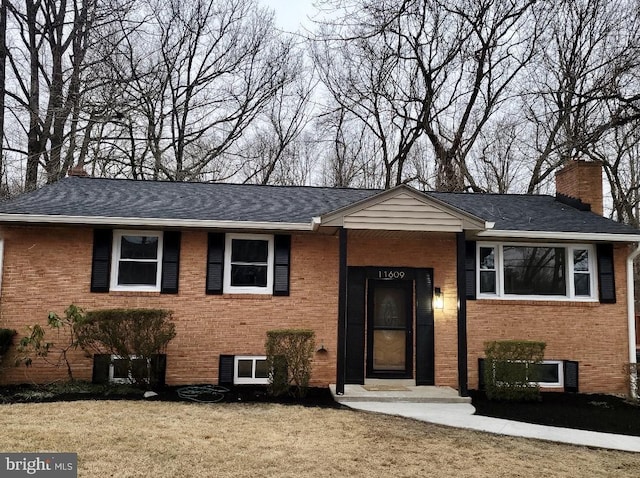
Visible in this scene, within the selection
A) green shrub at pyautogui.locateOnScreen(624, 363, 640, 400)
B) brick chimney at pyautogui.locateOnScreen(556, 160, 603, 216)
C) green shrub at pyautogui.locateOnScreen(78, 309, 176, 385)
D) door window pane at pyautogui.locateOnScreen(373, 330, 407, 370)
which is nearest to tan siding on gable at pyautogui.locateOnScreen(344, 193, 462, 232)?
door window pane at pyautogui.locateOnScreen(373, 330, 407, 370)

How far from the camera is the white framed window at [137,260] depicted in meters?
9.82

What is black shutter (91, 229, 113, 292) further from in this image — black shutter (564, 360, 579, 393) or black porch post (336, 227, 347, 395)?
black shutter (564, 360, 579, 393)

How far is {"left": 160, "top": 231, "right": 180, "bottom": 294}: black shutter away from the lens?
9781mm

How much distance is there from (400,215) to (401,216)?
25mm

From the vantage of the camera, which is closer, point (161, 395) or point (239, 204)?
point (161, 395)

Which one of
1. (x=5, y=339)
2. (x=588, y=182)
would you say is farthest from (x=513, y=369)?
(x=5, y=339)

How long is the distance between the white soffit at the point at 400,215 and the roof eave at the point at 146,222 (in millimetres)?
986

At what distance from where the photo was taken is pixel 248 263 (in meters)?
10.1

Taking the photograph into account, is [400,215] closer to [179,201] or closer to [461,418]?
[461,418]

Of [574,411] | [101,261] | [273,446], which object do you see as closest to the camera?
[273,446]

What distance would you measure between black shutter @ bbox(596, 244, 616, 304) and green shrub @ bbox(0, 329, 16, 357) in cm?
1130

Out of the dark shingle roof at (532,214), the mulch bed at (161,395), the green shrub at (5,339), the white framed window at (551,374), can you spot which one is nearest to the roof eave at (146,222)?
the green shrub at (5,339)

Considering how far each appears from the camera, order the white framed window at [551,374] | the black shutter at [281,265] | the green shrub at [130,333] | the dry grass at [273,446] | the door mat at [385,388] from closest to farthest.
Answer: the dry grass at [273,446] → the green shrub at [130,333] → the door mat at [385,388] → the black shutter at [281,265] → the white framed window at [551,374]

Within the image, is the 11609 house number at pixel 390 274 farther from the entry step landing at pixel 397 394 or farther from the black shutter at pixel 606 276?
the black shutter at pixel 606 276
